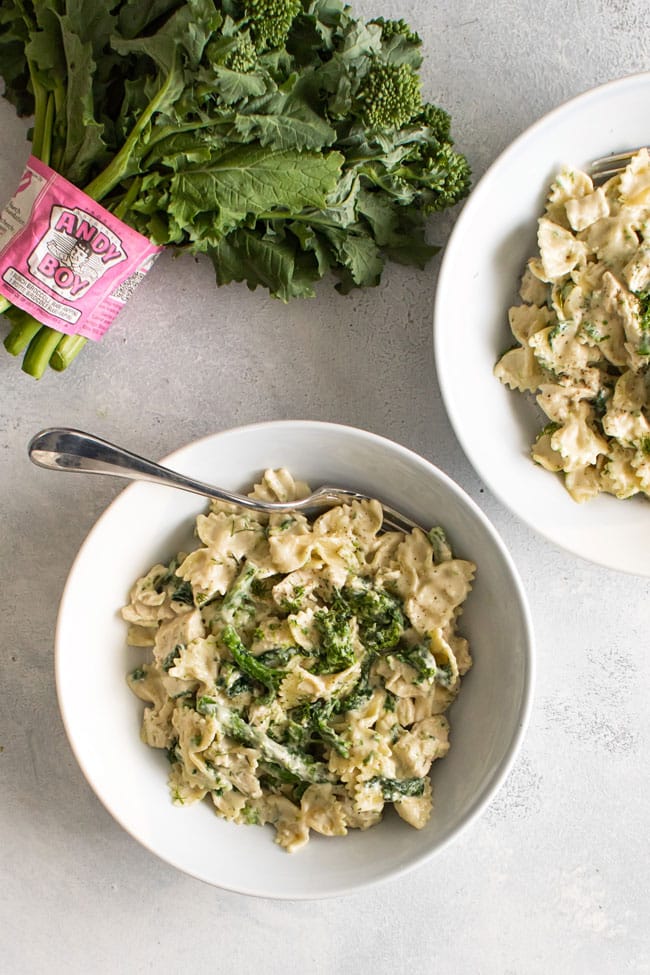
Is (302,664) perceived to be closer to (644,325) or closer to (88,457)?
(88,457)

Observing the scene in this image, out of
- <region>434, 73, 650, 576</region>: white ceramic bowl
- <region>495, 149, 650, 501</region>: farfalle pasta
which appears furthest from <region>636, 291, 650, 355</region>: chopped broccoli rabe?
<region>434, 73, 650, 576</region>: white ceramic bowl

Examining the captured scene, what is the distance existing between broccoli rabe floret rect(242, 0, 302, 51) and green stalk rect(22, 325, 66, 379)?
2.88 feet

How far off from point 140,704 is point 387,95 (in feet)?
5.31

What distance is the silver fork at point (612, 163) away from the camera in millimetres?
2195

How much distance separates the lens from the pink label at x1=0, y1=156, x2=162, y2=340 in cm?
207

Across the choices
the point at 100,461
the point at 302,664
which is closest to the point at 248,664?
the point at 302,664

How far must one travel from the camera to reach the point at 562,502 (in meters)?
2.26

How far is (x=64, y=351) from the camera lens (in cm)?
228

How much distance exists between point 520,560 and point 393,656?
1.78 ft

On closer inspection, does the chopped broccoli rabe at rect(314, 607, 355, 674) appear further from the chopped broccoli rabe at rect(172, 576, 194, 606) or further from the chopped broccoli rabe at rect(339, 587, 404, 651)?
the chopped broccoli rabe at rect(172, 576, 194, 606)

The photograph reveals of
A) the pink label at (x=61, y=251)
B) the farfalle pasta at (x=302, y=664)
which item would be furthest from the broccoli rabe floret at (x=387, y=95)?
the farfalle pasta at (x=302, y=664)

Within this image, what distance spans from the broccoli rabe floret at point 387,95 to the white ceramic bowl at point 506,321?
0.26 meters

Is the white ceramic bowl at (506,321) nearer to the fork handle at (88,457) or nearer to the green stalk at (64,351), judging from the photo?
the fork handle at (88,457)

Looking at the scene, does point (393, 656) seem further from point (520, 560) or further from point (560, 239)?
point (560, 239)
